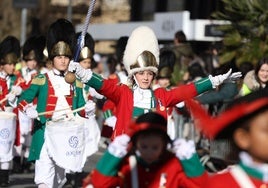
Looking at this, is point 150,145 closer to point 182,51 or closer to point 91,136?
point 91,136

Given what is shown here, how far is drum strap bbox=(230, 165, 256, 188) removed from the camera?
5.55m

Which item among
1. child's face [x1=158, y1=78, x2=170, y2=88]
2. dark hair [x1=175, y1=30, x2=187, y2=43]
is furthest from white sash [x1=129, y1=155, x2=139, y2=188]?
dark hair [x1=175, y1=30, x2=187, y2=43]

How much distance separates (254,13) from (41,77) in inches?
258

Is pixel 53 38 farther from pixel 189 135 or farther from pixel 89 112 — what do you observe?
pixel 189 135

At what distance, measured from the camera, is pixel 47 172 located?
11328 mm

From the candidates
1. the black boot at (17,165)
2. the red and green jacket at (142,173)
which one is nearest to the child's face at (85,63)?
the black boot at (17,165)

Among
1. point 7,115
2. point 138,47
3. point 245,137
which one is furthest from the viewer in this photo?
point 7,115

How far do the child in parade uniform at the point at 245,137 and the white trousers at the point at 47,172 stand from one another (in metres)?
5.65

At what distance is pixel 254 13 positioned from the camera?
57.8 ft

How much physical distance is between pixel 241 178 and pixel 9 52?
404 inches

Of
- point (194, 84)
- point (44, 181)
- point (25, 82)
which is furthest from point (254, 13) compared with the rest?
point (194, 84)

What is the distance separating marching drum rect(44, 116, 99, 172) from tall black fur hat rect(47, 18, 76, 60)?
70 centimetres

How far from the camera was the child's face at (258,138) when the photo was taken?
17.6 feet

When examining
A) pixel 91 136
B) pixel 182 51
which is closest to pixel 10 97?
pixel 91 136
